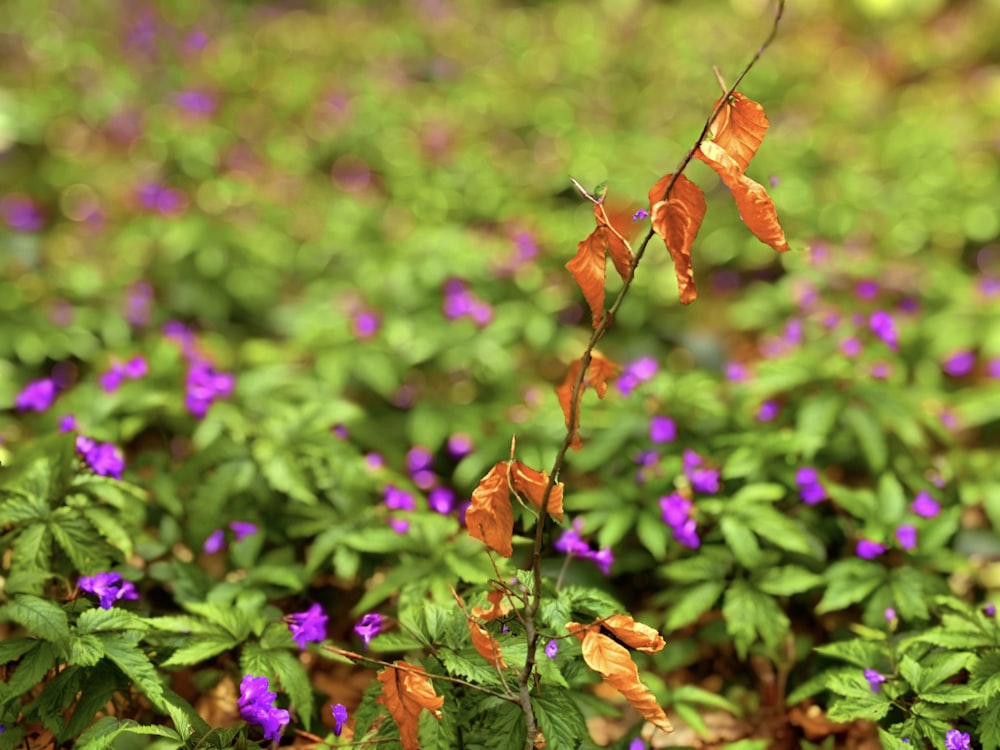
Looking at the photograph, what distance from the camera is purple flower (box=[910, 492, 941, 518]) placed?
Result: 228cm

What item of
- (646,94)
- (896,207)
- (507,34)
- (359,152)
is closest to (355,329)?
(359,152)

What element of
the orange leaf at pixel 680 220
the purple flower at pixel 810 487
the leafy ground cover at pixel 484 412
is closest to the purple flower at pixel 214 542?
the leafy ground cover at pixel 484 412

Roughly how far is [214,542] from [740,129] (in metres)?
1.82

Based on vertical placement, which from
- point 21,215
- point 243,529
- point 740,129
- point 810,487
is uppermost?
point 740,129

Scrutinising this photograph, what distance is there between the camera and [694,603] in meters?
2.11

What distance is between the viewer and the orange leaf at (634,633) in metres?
1.42

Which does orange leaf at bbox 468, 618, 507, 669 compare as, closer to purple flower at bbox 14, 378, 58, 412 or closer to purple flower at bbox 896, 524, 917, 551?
purple flower at bbox 896, 524, 917, 551

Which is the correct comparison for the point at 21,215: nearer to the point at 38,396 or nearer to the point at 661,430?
the point at 38,396

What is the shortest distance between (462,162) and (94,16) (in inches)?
157

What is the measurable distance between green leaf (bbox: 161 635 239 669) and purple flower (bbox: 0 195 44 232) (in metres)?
3.15

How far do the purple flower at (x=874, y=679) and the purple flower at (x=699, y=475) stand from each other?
2.22 feet

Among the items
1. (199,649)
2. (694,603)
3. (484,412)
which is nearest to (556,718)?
(694,603)

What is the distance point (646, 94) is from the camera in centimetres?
577

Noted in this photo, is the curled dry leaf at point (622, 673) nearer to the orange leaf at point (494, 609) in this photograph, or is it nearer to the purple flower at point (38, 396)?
the orange leaf at point (494, 609)
